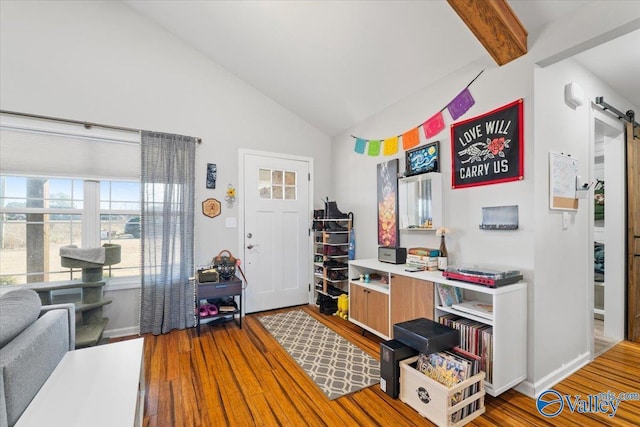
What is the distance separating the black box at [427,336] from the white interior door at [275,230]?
208 centimetres

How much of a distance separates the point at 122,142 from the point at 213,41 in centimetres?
146

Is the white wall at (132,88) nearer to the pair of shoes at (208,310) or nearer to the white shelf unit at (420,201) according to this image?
the pair of shoes at (208,310)

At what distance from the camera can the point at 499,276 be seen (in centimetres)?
179

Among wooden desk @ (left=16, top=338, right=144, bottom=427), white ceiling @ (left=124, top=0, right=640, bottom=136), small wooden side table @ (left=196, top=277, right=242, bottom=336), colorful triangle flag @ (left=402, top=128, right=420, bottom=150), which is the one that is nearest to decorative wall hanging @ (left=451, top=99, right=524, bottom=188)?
colorful triangle flag @ (left=402, top=128, right=420, bottom=150)

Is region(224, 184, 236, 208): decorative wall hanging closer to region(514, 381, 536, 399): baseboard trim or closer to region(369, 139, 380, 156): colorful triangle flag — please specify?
region(369, 139, 380, 156): colorful triangle flag

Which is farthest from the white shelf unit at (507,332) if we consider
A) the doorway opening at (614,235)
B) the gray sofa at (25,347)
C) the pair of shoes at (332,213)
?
the gray sofa at (25,347)

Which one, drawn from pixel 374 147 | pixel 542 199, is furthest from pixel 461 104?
pixel 374 147

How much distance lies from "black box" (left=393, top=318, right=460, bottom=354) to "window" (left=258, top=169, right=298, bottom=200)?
2348mm

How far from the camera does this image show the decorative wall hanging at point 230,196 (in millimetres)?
3443

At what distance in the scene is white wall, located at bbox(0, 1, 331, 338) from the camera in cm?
258

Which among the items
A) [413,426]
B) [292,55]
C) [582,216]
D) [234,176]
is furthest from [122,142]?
[582,216]

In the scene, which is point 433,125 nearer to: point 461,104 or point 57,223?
point 461,104

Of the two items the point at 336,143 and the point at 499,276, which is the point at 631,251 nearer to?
the point at 499,276

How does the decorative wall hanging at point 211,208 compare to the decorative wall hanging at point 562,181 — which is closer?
the decorative wall hanging at point 562,181
